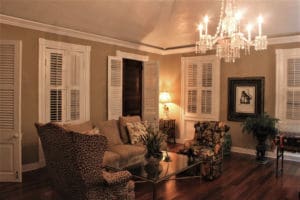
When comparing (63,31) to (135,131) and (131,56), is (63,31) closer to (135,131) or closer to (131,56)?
(131,56)

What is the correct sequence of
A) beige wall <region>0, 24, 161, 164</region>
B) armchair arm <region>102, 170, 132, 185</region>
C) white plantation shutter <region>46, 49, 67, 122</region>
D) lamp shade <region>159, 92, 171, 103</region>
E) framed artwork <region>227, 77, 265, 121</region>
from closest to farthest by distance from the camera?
armchair arm <region>102, 170, 132, 185</region>
beige wall <region>0, 24, 161, 164</region>
white plantation shutter <region>46, 49, 67, 122</region>
framed artwork <region>227, 77, 265, 121</region>
lamp shade <region>159, 92, 171, 103</region>

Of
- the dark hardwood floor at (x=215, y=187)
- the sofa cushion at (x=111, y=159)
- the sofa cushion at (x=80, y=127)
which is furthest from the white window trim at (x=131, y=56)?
the dark hardwood floor at (x=215, y=187)

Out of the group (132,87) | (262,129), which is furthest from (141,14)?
(262,129)

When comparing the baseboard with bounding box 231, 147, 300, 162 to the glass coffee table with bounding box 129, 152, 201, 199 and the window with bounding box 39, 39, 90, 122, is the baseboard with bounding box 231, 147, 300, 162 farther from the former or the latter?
the window with bounding box 39, 39, 90, 122

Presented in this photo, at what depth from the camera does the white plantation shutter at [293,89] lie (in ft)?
17.2

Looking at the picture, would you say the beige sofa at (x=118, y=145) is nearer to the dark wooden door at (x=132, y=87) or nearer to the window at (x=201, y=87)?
the dark wooden door at (x=132, y=87)

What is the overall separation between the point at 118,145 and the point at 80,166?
2.17m

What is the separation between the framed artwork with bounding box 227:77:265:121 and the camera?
5.69m

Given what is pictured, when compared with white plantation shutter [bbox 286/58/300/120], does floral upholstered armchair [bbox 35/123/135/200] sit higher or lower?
lower

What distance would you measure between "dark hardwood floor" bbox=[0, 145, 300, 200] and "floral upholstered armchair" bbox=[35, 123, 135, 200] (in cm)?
83

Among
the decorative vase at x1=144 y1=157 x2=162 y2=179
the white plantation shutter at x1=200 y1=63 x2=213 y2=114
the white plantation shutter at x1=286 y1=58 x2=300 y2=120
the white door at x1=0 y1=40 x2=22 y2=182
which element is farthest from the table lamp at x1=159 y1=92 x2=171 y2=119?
the white door at x1=0 y1=40 x2=22 y2=182

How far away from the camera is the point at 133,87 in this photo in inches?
254

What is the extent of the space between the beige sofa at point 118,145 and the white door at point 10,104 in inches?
30.7

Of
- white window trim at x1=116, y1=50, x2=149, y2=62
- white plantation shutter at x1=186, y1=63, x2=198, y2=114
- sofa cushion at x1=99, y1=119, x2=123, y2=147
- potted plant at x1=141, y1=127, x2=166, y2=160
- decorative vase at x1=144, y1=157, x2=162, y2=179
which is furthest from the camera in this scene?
white plantation shutter at x1=186, y1=63, x2=198, y2=114
